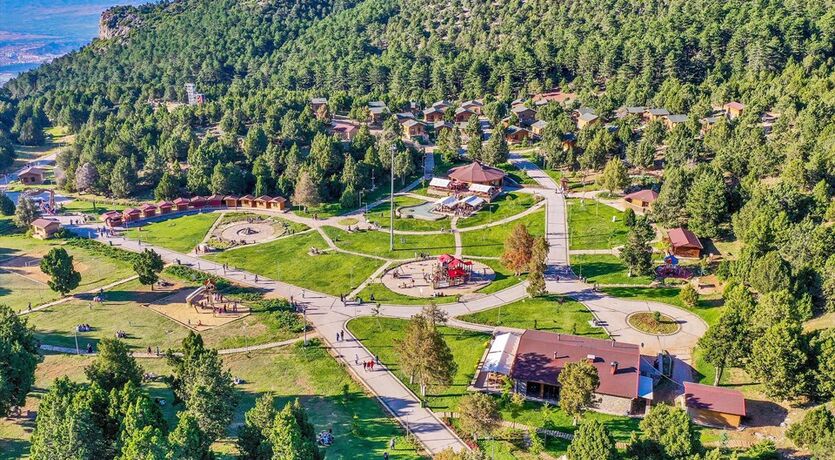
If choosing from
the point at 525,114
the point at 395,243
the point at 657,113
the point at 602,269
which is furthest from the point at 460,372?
the point at 525,114

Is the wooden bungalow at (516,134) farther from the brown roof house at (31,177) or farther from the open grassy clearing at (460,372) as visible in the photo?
the brown roof house at (31,177)

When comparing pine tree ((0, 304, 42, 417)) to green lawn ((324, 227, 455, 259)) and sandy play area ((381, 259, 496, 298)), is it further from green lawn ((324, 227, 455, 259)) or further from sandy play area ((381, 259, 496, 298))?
green lawn ((324, 227, 455, 259))

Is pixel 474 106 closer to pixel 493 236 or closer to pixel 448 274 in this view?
pixel 493 236

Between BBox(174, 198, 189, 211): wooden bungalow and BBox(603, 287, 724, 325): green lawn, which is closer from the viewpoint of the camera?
BBox(603, 287, 724, 325): green lawn

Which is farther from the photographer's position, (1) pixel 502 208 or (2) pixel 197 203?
(2) pixel 197 203

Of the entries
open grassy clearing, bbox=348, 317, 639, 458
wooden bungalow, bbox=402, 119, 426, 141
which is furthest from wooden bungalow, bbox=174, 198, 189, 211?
open grassy clearing, bbox=348, 317, 639, 458

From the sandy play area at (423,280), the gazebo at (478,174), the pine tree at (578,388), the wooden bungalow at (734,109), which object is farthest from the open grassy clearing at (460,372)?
the wooden bungalow at (734,109)
